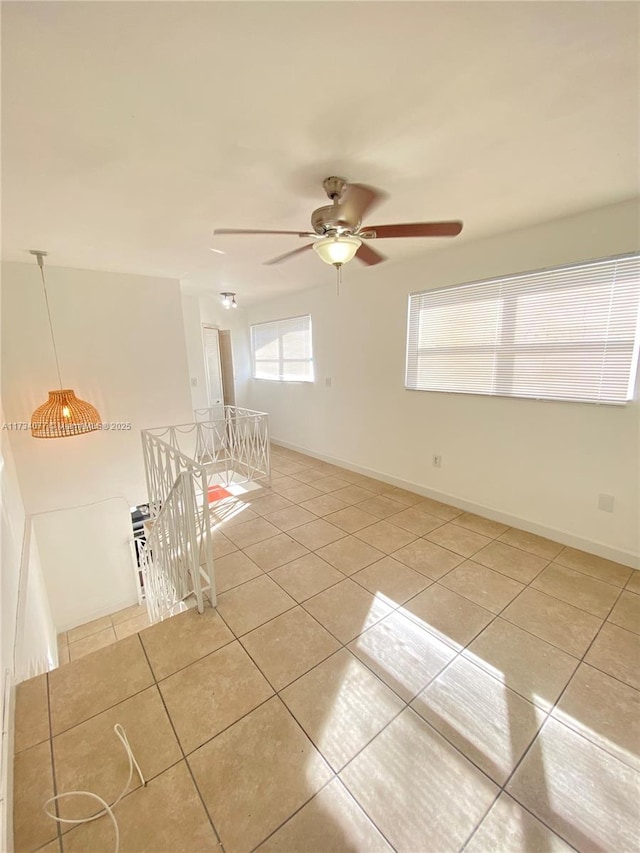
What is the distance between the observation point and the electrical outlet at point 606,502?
7.73 ft

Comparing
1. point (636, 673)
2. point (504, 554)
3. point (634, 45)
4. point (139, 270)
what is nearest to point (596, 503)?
point (504, 554)

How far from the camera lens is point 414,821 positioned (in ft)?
3.52

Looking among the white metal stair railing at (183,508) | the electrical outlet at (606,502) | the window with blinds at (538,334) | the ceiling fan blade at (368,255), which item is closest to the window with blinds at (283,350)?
the white metal stair railing at (183,508)

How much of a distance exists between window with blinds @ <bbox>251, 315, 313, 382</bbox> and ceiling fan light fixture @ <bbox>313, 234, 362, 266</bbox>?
296 centimetres

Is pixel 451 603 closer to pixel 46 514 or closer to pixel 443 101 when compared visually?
pixel 443 101

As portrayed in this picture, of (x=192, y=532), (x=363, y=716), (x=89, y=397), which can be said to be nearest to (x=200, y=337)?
(x=89, y=397)

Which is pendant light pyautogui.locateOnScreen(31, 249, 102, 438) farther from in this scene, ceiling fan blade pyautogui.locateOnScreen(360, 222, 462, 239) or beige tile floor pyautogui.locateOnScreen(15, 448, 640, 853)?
ceiling fan blade pyautogui.locateOnScreen(360, 222, 462, 239)

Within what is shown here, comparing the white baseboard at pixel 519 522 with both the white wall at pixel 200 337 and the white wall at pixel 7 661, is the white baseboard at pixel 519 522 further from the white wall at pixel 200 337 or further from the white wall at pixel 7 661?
the white wall at pixel 7 661

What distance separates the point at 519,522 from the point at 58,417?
414 centimetres

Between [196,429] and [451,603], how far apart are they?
11.2 ft

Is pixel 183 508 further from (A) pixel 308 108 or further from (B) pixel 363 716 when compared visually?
(A) pixel 308 108

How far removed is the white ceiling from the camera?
0.96 metres

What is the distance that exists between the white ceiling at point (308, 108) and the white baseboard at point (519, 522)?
231cm

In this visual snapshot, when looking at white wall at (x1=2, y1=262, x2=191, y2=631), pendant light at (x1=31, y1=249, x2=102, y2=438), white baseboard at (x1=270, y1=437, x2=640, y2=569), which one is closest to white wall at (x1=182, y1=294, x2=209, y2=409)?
white wall at (x1=2, y1=262, x2=191, y2=631)
